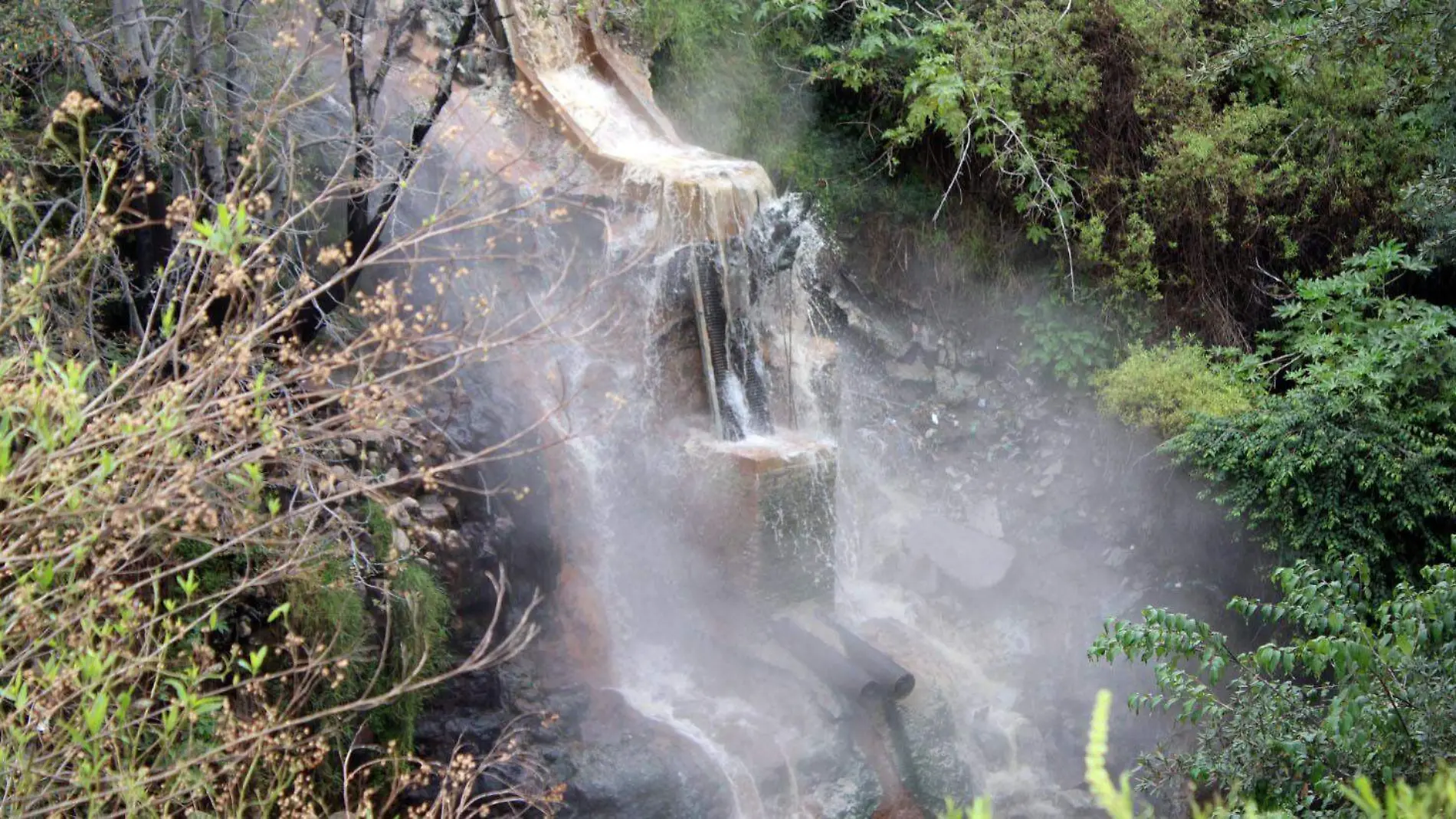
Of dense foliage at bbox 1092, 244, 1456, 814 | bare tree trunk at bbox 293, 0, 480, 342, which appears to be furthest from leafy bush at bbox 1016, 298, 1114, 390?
bare tree trunk at bbox 293, 0, 480, 342

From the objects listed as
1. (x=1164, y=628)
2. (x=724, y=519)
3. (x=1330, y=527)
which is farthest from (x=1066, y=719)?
(x=1164, y=628)

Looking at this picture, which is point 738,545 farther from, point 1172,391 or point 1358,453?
point 1358,453

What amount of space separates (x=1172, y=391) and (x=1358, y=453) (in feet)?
5.78

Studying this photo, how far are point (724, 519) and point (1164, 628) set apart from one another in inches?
171

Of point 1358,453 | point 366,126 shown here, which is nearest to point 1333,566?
point 1358,453

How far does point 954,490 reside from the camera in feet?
36.1

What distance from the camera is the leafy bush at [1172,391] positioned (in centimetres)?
957

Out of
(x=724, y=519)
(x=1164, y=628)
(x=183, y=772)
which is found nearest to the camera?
(x=183, y=772)

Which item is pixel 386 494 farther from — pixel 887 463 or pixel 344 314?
pixel 887 463

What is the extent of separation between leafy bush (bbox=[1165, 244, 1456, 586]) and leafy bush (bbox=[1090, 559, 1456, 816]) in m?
3.44

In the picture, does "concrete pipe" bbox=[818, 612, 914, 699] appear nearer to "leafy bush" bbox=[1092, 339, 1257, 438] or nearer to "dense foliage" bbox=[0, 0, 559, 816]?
"dense foliage" bbox=[0, 0, 559, 816]

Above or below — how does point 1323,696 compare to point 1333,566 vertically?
below

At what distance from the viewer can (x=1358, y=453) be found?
27.4 ft

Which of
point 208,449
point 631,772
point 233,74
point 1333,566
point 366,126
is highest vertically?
point 233,74
